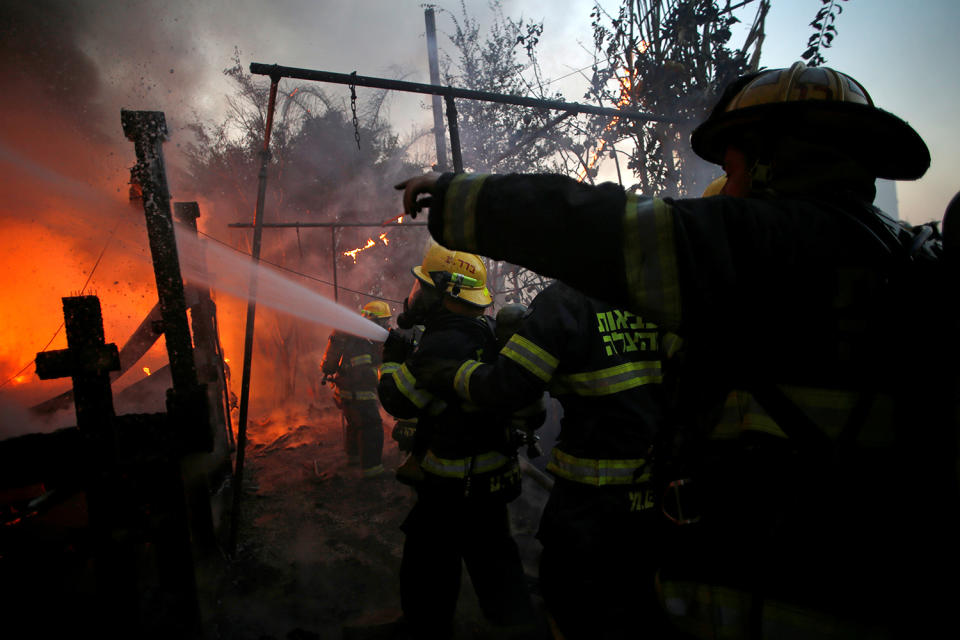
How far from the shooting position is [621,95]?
26.9 ft

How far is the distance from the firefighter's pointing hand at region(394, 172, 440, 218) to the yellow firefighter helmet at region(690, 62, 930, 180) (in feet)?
3.24

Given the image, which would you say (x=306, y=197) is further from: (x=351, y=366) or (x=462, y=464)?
(x=462, y=464)

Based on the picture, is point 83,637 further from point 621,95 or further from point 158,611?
point 621,95

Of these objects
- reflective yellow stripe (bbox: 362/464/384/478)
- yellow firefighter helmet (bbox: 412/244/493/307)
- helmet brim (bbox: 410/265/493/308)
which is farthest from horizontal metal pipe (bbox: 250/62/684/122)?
reflective yellow stripe (bbox: 362/464/384/478)

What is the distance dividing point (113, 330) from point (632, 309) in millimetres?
14284

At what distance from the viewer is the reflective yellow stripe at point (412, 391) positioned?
123 inches

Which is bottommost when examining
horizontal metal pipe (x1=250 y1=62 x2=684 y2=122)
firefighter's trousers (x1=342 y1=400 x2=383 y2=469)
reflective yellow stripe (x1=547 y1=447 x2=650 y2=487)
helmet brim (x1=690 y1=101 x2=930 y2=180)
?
firefighter's trousers (x1=342 y1=400 x2=383 y2=469)

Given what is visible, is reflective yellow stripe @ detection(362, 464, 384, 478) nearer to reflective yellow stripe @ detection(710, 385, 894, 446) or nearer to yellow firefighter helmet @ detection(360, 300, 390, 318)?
yellow firefighter helmet @ detection(360, 300, 390, 318)

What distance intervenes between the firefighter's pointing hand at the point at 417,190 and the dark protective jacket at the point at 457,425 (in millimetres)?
1943

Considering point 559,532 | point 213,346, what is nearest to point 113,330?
point 213,346

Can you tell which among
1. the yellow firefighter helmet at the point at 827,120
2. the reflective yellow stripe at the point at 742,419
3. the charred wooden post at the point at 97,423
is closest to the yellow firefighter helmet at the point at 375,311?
the charred wooden post at the point at 97,423

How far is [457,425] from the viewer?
10.2 feet

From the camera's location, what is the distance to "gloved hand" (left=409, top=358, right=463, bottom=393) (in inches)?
117

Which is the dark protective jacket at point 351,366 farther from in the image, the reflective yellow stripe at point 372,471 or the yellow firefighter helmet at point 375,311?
the reflective yellow stripe at point 372,471
